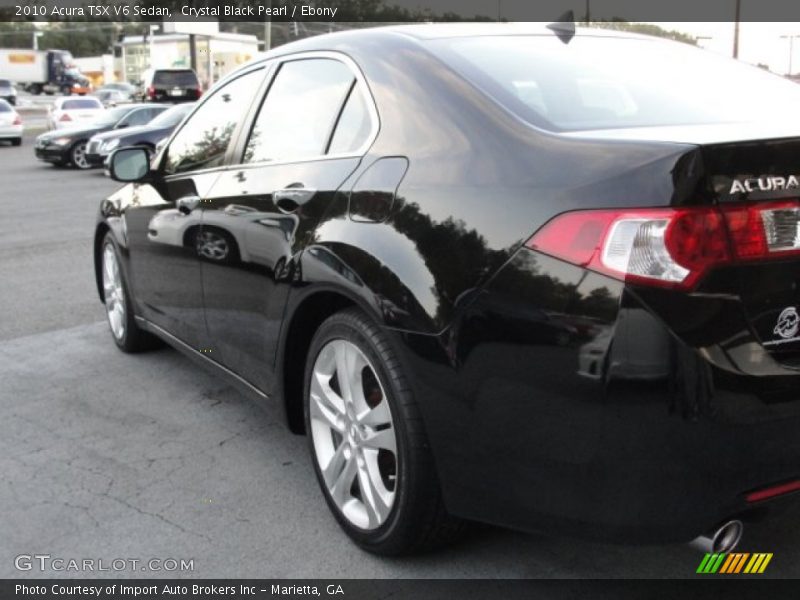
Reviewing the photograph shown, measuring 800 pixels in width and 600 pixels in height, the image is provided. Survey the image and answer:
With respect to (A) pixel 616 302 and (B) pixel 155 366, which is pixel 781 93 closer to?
(A) pixel 616 302

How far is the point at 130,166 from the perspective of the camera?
471 cm

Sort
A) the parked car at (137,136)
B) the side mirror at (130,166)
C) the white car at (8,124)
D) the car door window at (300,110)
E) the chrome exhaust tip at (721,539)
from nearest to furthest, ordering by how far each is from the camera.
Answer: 1. the chrome exhaust tip at (721,539)
2. the car door window at (300,110)
3. the side mirror at (130,166)
4. the parked car at (137,136)
5. the white car at (8,124)

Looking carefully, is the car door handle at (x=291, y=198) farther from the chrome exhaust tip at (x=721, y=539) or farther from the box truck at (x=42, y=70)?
the box truck at (x=42, y=70)

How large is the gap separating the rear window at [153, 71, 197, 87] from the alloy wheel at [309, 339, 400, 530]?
28.4 m

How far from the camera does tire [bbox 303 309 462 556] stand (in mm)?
2641

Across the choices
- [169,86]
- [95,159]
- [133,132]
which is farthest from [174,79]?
[133,132]

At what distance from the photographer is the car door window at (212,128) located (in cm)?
395

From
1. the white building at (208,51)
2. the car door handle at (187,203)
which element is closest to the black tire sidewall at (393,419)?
the car door handle at (187,203)

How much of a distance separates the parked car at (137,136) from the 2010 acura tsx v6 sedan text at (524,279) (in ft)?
45.1

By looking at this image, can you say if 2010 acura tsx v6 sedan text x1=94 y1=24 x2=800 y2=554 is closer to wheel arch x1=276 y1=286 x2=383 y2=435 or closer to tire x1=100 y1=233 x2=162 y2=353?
Answer: wheel arch x1=276 y1=286 x2=383 y2=435

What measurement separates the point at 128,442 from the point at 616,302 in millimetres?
2668

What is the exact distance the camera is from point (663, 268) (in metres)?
2.11

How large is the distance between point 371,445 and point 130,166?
8.45 feet

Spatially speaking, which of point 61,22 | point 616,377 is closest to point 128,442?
point 616,377
